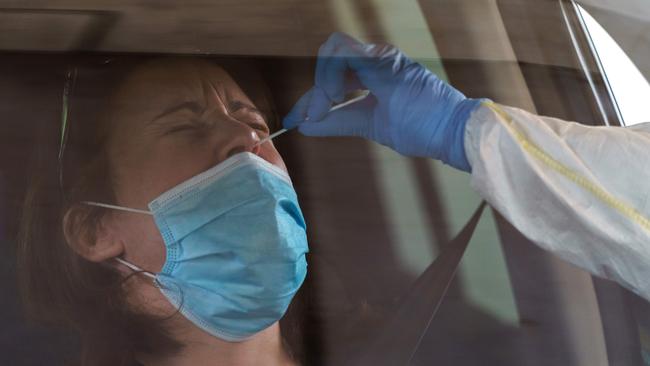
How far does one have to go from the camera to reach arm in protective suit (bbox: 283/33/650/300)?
1.31m

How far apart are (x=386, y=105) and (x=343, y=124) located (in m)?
0.11

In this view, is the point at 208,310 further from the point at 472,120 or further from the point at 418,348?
the point at 472,120

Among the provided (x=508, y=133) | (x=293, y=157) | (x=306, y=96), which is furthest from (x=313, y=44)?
(x=508, y=133)

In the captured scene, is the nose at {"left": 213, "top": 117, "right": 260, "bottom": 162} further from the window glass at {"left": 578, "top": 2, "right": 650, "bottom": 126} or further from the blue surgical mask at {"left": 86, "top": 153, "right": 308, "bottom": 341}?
the window glass at {"left": 578, "top": 2, "right": 650, "bottom": 126}

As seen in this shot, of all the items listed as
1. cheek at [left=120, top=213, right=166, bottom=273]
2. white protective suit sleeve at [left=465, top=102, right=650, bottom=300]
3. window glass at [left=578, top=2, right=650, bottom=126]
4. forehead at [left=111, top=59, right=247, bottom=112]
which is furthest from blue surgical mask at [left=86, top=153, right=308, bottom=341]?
window glass at [left=578, top=2, right=650, bottom=126]

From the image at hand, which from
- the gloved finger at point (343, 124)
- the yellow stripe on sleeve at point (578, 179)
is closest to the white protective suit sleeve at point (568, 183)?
the yellow stripe on sleeve at point (578, 179)

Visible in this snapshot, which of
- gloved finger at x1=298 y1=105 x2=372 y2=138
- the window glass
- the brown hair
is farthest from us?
the window glass

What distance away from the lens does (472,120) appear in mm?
1356

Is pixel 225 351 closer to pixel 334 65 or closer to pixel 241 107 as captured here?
pixel 241 107

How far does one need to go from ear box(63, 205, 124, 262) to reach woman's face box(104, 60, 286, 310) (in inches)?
0.6

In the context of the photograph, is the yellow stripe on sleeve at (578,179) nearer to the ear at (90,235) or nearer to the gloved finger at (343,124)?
the gloved finger at (343,124)

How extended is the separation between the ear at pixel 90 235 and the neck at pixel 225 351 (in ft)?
0.55

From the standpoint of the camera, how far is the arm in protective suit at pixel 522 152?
4.31 ft

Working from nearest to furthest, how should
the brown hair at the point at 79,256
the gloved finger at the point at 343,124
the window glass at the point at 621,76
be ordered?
the brown hair at the point at 79,256 → the gloved finger at the point at 343,124 → the window glass at the point at 621,76
